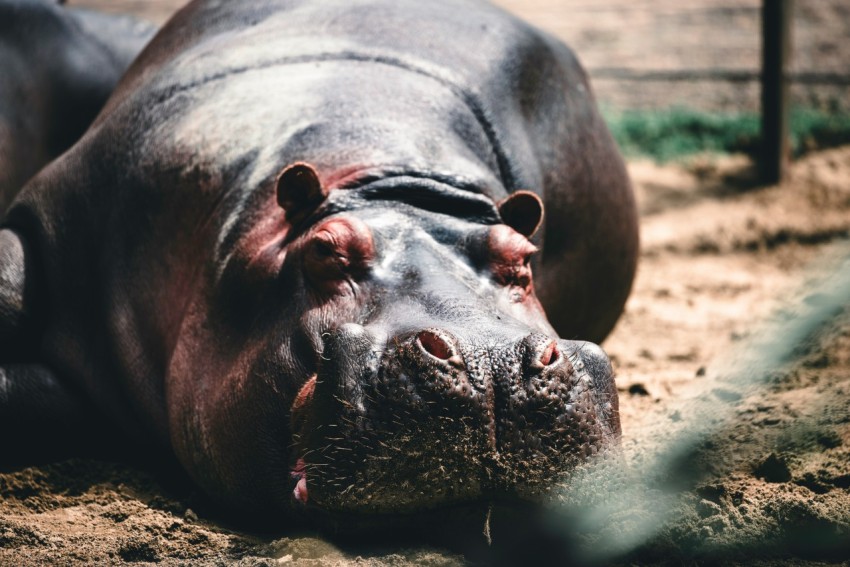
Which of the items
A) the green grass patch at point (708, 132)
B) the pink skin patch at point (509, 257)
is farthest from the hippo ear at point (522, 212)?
the green grass patch at point (708, 132)

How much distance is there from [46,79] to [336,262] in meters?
2.91

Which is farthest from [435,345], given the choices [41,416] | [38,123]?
[38,123]

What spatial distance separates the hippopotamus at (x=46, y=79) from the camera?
489 cm

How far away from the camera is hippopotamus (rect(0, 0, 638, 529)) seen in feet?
8.16

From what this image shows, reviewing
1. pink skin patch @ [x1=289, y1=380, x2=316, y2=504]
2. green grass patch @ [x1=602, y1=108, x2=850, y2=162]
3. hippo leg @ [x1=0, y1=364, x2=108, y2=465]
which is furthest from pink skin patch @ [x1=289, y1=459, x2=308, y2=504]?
green grass patch @ [x1=602, y1=108, x2=850, y2=162]

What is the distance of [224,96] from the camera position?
3.72 m


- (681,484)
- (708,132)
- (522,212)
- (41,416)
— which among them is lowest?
(681,484)

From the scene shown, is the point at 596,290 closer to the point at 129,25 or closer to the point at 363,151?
the point at 363,151

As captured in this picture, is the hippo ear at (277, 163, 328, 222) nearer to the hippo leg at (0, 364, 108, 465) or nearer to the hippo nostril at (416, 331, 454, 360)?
the hippo nostril at (416, 331, 454, 360)

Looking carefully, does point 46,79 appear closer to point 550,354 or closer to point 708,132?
point 550,354

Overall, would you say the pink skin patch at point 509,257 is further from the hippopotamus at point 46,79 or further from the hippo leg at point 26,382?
the hippopotamus at point 46,79

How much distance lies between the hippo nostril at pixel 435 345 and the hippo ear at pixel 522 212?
0.78 meters

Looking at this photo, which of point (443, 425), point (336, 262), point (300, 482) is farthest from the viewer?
point (336, 262)

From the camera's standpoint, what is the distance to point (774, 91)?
24.1 ft
